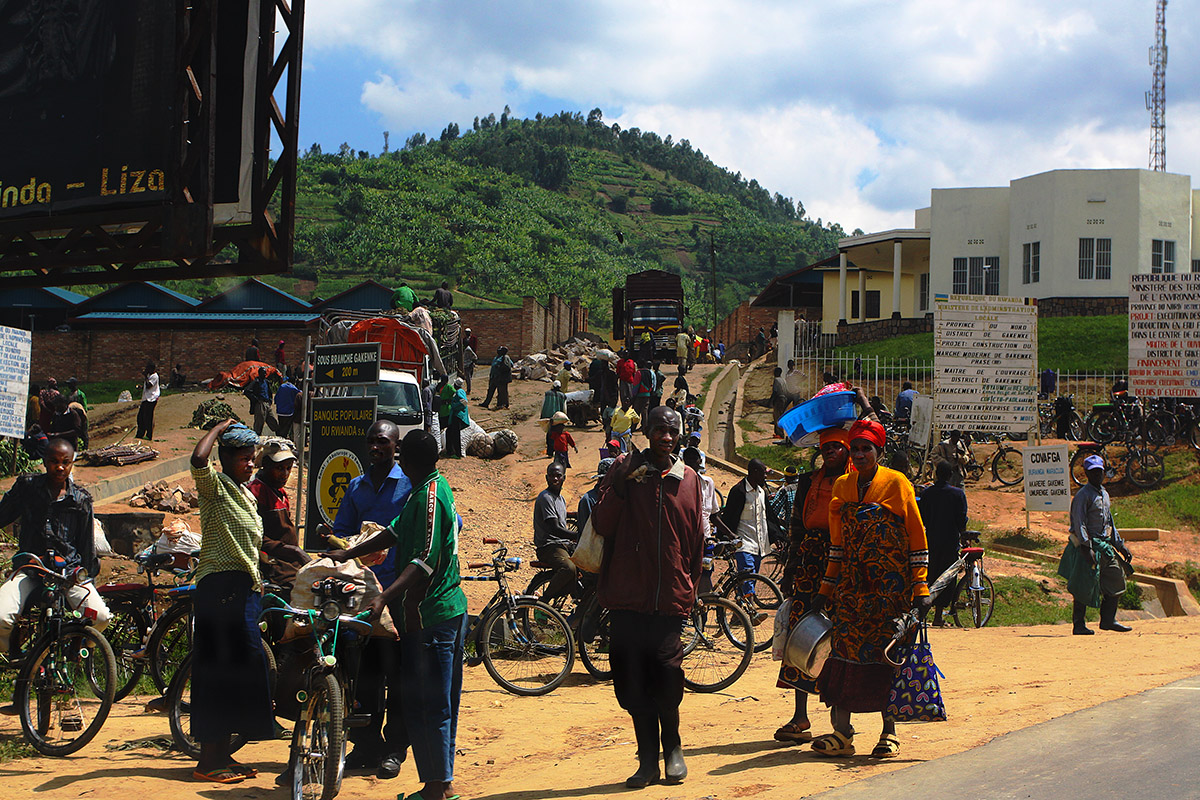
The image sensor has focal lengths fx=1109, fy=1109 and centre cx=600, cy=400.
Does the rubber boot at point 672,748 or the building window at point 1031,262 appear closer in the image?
the rubber boot at point 672,748

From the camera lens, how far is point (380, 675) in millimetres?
6242

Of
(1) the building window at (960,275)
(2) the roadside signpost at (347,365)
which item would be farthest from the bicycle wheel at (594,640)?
(1) the building window at (960,275)

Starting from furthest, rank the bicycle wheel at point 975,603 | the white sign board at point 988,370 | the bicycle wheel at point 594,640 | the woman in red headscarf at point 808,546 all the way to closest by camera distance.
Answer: the white sign board at point 988,370 → the bicycle wheel at point 975,603 → the bicycle wheel at point 594,640 → the woman in red headscarf at point 808,546

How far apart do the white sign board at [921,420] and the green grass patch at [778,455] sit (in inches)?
82.6

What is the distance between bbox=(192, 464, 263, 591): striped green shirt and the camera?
595 cm

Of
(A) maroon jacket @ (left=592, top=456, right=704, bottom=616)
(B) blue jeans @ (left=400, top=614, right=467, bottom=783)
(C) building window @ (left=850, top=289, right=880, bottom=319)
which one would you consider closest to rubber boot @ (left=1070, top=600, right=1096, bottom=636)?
(A) maroon jacket @ (left=592, top=456, right=704, bottom=616)

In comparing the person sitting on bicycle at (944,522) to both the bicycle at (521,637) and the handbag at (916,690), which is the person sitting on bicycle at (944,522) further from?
the handbag at (916,690)

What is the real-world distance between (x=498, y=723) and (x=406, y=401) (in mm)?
10515

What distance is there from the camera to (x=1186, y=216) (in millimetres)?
36719

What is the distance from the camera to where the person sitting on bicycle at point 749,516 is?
11.6 m

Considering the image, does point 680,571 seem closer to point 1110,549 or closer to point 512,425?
point 1110,549

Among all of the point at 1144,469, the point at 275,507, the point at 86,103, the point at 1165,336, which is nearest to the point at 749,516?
the point at 275,507

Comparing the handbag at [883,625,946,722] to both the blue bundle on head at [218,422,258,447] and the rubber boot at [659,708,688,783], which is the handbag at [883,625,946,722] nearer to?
the rubber boot at [659,708,688,783]

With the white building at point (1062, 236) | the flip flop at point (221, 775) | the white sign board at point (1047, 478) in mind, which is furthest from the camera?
the white building at point (1062, 236)
